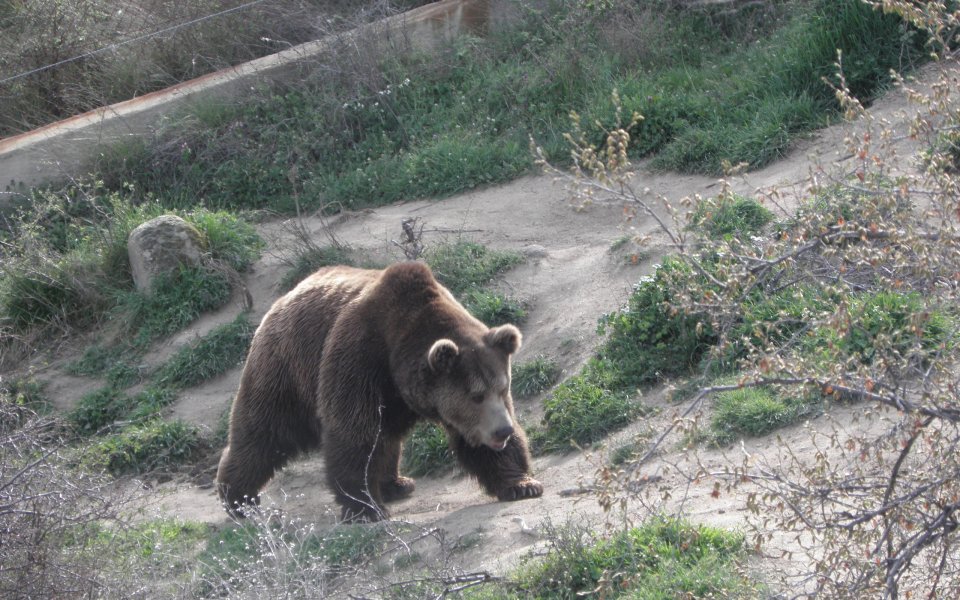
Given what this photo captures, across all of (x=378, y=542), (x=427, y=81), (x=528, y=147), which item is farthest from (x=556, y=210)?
(x=378, y=542)

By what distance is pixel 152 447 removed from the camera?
9109mm

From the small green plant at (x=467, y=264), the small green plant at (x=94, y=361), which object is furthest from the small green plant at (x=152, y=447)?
the small green plant at (x=467, y=264)

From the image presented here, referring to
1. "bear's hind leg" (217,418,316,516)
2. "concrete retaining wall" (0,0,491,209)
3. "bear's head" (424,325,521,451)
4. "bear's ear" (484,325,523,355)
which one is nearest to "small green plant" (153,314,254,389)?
"bear's hind leg" (217,418,316,516)

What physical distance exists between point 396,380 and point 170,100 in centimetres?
822

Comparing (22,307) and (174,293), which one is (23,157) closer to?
(22,307)

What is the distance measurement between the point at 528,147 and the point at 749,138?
8.55 feet

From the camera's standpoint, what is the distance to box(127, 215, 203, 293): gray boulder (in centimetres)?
1116

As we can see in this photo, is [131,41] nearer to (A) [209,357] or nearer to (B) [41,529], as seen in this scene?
(A) [209,357]

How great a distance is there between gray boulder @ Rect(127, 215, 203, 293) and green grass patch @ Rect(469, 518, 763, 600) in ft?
22.6

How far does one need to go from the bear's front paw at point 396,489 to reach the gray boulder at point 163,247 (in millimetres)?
4442

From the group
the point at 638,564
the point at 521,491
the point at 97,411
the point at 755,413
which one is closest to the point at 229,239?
the point at 97,411

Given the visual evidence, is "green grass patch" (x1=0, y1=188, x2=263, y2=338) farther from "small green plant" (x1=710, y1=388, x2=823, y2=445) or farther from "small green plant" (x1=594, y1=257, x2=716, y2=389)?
"small green plant" (x1=710, y1=388, x2=823, y2=445)

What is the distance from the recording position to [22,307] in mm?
11680

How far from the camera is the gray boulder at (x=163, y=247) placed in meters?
11.2
